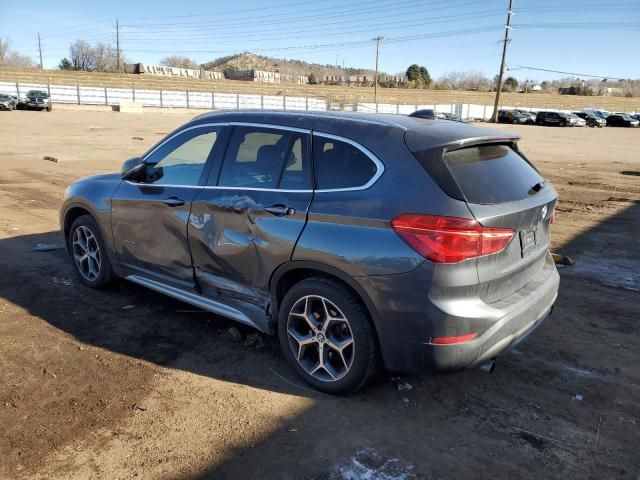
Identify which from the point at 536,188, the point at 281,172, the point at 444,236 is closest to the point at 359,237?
the point at 444,236

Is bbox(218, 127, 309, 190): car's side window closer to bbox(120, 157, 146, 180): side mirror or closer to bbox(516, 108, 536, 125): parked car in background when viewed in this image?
bbox(120, 157, 146, 180): side mirror

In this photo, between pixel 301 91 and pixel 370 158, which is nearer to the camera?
pixel 370 158

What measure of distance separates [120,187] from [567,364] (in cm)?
400

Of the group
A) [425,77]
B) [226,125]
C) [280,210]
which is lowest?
[280,210]

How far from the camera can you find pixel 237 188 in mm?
3814

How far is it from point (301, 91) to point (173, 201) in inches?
3242

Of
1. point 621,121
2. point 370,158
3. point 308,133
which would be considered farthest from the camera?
point 621,121

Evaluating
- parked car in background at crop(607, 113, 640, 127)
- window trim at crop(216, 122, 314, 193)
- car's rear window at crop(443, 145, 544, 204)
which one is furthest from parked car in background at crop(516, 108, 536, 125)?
window trim at crop(216, 122, 314, 193)

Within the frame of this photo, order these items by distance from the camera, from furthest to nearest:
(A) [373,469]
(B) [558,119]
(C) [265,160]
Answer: (B) [558,119] → (C) [265,160] → (A) [373,469]

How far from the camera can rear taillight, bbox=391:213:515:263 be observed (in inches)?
114

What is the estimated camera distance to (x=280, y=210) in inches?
137

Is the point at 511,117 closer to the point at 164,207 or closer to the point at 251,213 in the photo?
the point at 164,207

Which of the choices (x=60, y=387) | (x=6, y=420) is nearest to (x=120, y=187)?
(x=60, y=387)

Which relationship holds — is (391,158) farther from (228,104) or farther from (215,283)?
(228,104)
